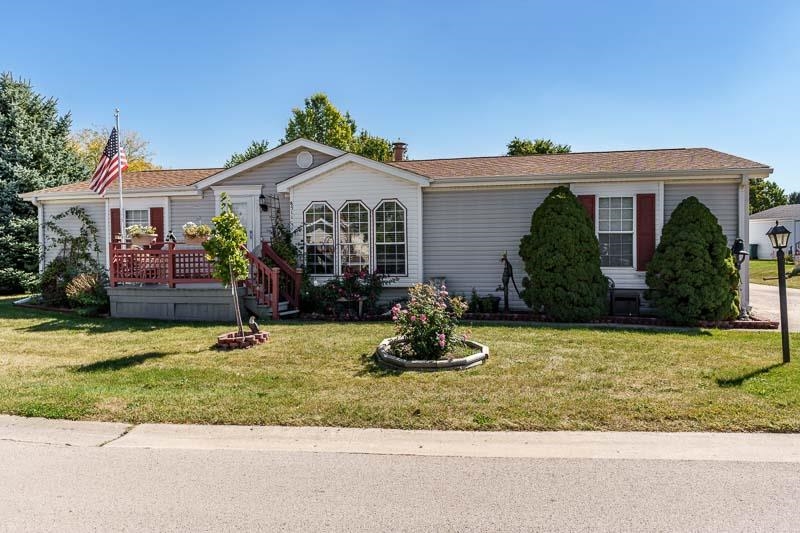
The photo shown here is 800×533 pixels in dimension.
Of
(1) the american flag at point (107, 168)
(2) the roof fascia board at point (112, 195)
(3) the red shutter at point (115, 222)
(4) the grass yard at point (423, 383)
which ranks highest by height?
(1) the american flag at point (107, 168)

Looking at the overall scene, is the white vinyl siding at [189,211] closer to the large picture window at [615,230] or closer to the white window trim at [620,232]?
the white window trim at [620,232]

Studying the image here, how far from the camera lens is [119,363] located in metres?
7.50

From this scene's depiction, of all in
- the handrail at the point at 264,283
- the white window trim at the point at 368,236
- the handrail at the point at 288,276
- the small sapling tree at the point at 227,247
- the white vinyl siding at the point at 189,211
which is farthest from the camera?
the white vinyl siding at the point at 189,211

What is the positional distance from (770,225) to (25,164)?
46892mm

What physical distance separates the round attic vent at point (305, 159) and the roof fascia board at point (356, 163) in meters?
0.63


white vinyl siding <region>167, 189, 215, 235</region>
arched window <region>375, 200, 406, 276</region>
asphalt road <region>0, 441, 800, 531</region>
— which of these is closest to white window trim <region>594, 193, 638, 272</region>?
arched window <region>375, 200, 406, 276</region>

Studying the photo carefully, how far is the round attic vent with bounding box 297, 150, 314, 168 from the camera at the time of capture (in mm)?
13469

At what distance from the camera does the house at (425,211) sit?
11.4 meters

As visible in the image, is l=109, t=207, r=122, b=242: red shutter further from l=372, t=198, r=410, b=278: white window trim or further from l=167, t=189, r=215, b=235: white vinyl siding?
l=372, t=198, r=410, b=278: white window trim

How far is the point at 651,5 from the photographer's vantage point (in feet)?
37.3

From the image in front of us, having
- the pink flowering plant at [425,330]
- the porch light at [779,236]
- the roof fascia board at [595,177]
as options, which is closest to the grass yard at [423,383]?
the pink flowering plant at [425,330]

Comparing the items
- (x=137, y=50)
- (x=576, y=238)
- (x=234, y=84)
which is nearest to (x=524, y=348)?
(x=576, y=238)

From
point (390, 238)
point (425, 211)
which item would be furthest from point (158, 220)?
point (425, 211)

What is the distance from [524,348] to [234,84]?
684 inches
